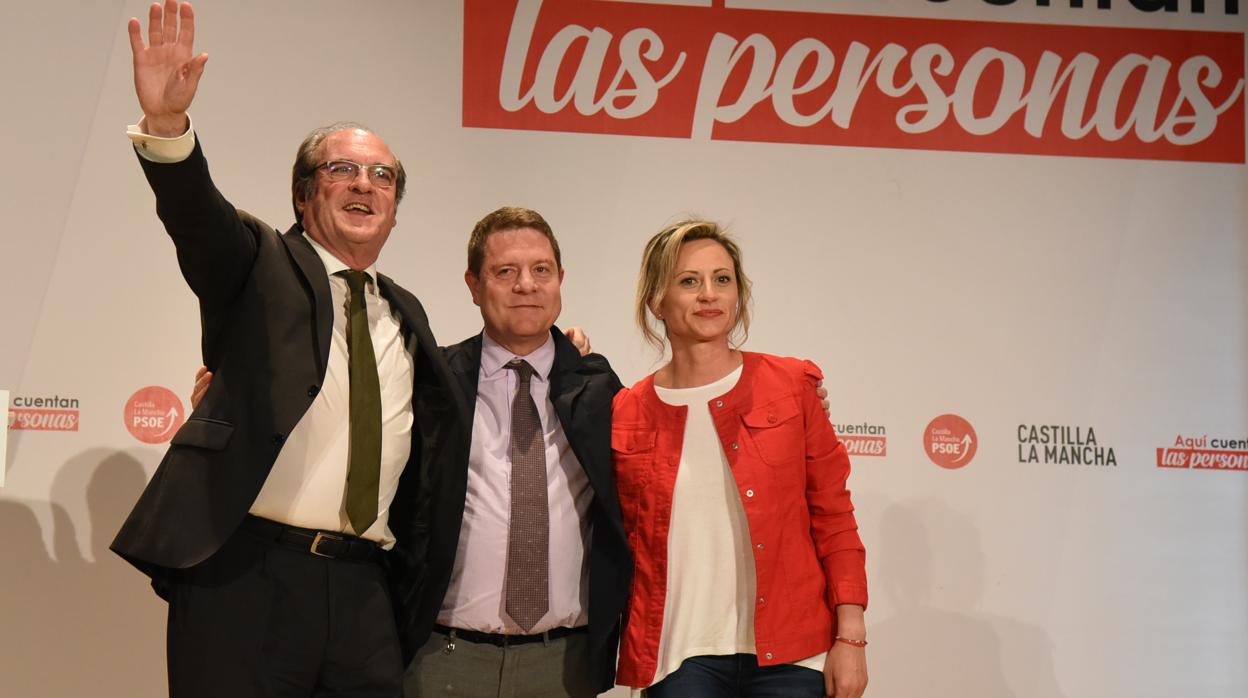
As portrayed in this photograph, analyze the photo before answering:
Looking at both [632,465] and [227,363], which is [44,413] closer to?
[227,363]

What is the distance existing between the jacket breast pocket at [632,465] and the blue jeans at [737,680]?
1.06 feet

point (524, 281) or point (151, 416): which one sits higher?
point (524, 281)

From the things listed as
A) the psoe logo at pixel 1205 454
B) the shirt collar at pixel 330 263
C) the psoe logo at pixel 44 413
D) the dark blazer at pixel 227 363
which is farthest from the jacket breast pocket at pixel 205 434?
the psoe logo at pixel 1205 454

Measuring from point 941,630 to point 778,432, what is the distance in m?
1.59

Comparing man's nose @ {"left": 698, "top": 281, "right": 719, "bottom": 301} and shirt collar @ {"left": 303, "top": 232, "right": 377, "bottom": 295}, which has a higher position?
man's nose @ {"left": 698, "top": 281, "right": 719, "bottom": 301}

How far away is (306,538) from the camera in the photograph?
6.55 feet

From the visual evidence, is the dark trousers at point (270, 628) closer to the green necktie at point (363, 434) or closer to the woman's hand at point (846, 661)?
the green necktie at point (363, 434)

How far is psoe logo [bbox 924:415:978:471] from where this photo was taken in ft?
11.5

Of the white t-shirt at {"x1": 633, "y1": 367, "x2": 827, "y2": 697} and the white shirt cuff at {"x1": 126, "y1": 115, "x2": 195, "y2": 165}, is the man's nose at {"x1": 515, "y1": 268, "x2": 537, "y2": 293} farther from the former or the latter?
the white shirt cuff at {"x1": 126, "y1": 115, "x2": 195, "y2": 165}

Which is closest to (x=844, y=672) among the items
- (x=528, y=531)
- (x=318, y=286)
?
(x=528, y=531)

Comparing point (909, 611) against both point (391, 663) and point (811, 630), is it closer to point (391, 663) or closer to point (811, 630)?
point (811, 630)

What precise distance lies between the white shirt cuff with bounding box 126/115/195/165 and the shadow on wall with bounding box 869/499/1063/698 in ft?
8.12

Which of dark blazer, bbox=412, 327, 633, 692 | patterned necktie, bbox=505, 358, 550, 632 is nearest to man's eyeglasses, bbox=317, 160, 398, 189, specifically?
dark blazer, bbox=412, 327, 633, 692

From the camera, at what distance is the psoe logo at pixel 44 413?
10.5ft
